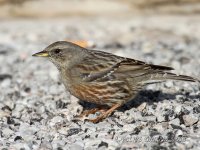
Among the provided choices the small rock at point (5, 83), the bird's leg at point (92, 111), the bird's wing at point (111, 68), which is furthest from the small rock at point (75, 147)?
the small rock at point (5, 83)

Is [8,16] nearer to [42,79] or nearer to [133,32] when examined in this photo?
[133,32]

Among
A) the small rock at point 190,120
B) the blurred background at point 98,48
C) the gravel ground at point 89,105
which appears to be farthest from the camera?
the small rock at point 190,120

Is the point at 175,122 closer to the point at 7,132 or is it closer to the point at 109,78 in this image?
the point at 109,78

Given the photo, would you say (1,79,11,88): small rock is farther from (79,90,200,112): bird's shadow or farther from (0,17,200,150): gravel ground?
(79,90,200,112): bird's shadow


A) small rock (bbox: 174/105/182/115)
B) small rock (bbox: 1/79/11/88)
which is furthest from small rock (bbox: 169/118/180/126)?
small rock (bbox: 1/79/11/88)

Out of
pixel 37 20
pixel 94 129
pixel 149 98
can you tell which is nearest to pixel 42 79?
pixel 149 98

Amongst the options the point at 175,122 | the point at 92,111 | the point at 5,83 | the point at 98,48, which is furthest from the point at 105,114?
the point at 98,48

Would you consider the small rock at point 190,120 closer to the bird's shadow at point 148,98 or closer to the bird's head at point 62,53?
the bird's shadow at point 148,98
